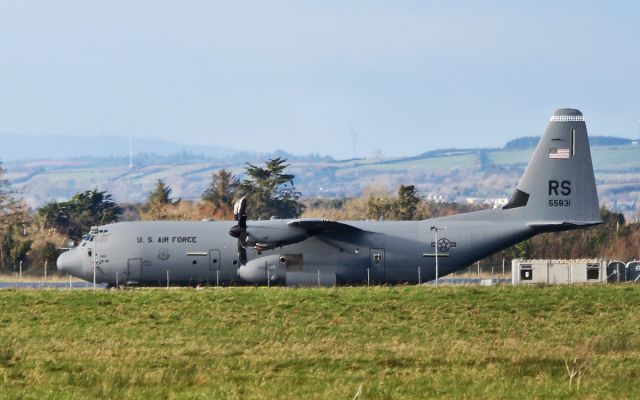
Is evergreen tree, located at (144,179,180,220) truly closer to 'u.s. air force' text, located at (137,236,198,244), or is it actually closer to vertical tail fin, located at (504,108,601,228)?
'u.s. air force' text, located at (137,236,198,244)

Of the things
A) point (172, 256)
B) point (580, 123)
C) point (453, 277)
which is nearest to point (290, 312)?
point (172, 256)

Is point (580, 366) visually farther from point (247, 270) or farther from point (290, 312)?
point (247, 270)

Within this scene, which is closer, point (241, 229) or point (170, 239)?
point (241, 229)

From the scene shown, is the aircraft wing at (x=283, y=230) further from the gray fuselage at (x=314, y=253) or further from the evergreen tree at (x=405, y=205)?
the evergreen tree at (x=405, y=205)

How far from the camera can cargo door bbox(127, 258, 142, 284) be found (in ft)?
189

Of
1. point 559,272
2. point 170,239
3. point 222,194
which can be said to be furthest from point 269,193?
point 170,239

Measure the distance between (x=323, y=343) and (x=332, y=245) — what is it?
2096 centimetres

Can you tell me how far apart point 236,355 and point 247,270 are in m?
24.1

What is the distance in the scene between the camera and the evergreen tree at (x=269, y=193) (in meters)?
105

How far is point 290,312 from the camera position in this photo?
147ft

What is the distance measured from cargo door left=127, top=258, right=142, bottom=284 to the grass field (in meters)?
7.31

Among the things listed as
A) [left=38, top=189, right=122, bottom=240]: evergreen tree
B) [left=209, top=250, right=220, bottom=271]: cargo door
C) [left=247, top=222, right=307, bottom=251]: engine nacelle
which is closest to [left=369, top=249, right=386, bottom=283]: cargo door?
[left=247, top=222, right=307, bottom=251]: engine nacelle

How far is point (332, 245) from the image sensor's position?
57.8 meters

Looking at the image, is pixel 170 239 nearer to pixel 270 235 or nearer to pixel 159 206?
pixel 270 235
